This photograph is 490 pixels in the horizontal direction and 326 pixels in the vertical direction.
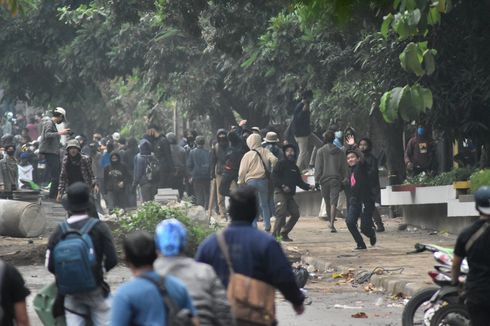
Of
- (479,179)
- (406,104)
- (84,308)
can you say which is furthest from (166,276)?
(479,179)

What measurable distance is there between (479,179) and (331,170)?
3.52m

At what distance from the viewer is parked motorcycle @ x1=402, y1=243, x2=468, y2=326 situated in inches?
435

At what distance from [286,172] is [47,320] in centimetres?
1252

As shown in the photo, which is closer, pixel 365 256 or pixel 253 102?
pixel 365 256

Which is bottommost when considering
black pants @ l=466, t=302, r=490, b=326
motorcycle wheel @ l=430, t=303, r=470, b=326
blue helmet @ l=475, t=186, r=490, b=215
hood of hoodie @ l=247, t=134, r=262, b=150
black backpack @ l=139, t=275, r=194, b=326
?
motorcycle wheel @ l=430, t=303, r=470, b=326

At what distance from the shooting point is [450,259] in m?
11.3

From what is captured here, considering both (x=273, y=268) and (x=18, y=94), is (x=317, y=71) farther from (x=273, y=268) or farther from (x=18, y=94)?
(x=273, y=268)

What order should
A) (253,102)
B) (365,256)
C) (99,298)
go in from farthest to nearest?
(253,102)
(365,256)
(99,298)

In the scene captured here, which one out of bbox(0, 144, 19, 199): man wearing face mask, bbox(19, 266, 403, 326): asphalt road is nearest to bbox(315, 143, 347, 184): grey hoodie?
bbox(19, 266, 403, 326): asphalt road

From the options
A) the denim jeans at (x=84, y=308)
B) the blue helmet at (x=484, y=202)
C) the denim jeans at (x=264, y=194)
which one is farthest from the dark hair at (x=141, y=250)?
the denim jeans at (x=264, y=194)

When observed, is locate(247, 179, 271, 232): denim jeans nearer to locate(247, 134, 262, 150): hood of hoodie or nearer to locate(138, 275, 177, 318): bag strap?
locate(247, 134, 262, 150): hood of hoodie

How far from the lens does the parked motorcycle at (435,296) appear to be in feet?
36.3

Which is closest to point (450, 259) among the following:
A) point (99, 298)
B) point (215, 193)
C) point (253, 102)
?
point (99, 298)

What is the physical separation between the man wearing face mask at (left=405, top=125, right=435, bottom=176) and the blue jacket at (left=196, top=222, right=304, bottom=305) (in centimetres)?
1764
